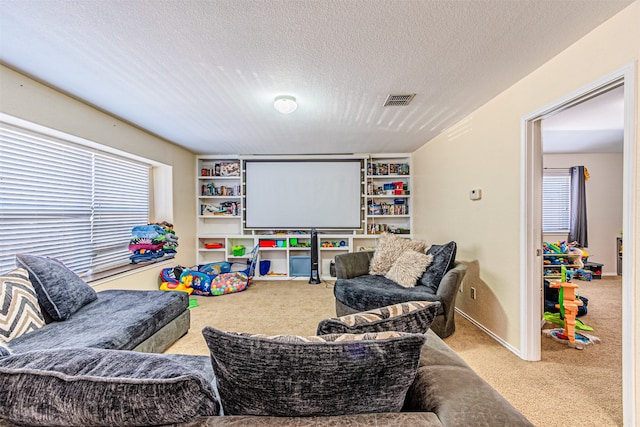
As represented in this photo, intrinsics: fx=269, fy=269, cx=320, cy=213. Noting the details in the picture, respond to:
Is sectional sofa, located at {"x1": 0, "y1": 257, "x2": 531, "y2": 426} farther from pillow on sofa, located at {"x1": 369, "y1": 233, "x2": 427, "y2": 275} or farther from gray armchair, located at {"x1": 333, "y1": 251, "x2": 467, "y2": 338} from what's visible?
pillow on sofa, located at {"x1": 369, "y1": 233, "x2": 427, "y2": 275}

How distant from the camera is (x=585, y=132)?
390 cm

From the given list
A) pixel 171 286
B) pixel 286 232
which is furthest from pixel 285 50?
pixel 286 232

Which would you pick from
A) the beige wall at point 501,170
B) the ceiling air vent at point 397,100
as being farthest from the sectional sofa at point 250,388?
the ceiling air vent at point 397,100

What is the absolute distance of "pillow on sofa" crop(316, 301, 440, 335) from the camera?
930 mm

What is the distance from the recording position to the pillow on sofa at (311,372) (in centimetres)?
69

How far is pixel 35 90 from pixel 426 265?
381 cm

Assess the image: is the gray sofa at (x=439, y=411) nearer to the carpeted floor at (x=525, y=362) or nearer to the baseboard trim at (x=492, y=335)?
the carpeted floor at (x=525, y=362)

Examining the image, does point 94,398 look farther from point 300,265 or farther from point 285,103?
point 300,265

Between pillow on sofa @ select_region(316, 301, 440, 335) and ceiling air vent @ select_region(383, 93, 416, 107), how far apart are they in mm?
2083

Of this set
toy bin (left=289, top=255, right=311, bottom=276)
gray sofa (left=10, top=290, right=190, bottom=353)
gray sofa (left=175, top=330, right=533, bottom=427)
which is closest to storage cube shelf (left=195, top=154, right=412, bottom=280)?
toy bin (left=289, top=255, right=311, bottom=276)

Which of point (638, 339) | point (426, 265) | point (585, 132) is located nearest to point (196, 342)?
point (426, 265)

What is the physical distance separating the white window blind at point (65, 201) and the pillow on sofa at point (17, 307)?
65cm

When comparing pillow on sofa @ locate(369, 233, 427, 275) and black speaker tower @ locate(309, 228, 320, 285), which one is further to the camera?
black speaker tower @ locate(309, 228, 320, 285)

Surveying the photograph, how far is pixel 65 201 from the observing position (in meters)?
2.69
